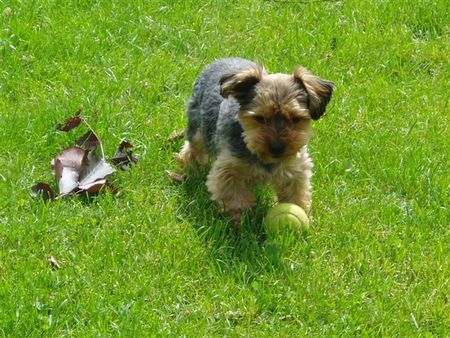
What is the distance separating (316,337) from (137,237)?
138 centimetres

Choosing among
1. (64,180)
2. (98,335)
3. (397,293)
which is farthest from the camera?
(64,180)

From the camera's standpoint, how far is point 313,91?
5770 mm

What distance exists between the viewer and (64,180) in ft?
20.3

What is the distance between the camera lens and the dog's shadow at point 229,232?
5477 millimetres

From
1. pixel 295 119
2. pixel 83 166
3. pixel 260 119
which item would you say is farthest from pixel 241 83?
pixel 83 166

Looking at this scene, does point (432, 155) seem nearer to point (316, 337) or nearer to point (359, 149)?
point (359, 149)

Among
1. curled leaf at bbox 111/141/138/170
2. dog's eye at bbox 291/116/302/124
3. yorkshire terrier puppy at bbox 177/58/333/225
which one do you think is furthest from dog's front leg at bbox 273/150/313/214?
curled leaf at bbox 111/141/138/170

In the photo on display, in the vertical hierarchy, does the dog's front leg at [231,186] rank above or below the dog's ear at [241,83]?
below

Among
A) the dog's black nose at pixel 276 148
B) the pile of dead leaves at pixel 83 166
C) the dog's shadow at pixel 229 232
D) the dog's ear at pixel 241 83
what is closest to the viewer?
the dog's shadow at pixel 229 232

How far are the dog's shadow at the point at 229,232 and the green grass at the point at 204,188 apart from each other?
1cm

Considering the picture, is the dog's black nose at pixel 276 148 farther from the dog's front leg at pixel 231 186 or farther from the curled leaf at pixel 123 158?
the curled leaf at pixel 123 158

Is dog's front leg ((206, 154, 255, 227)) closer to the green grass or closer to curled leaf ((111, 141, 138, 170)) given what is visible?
the green grass

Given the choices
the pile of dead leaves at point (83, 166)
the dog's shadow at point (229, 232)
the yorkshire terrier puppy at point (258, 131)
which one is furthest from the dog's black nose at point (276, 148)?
the pile of dead leaves at point (83, 166)

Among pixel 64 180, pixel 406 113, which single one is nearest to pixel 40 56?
pixel 64 180
